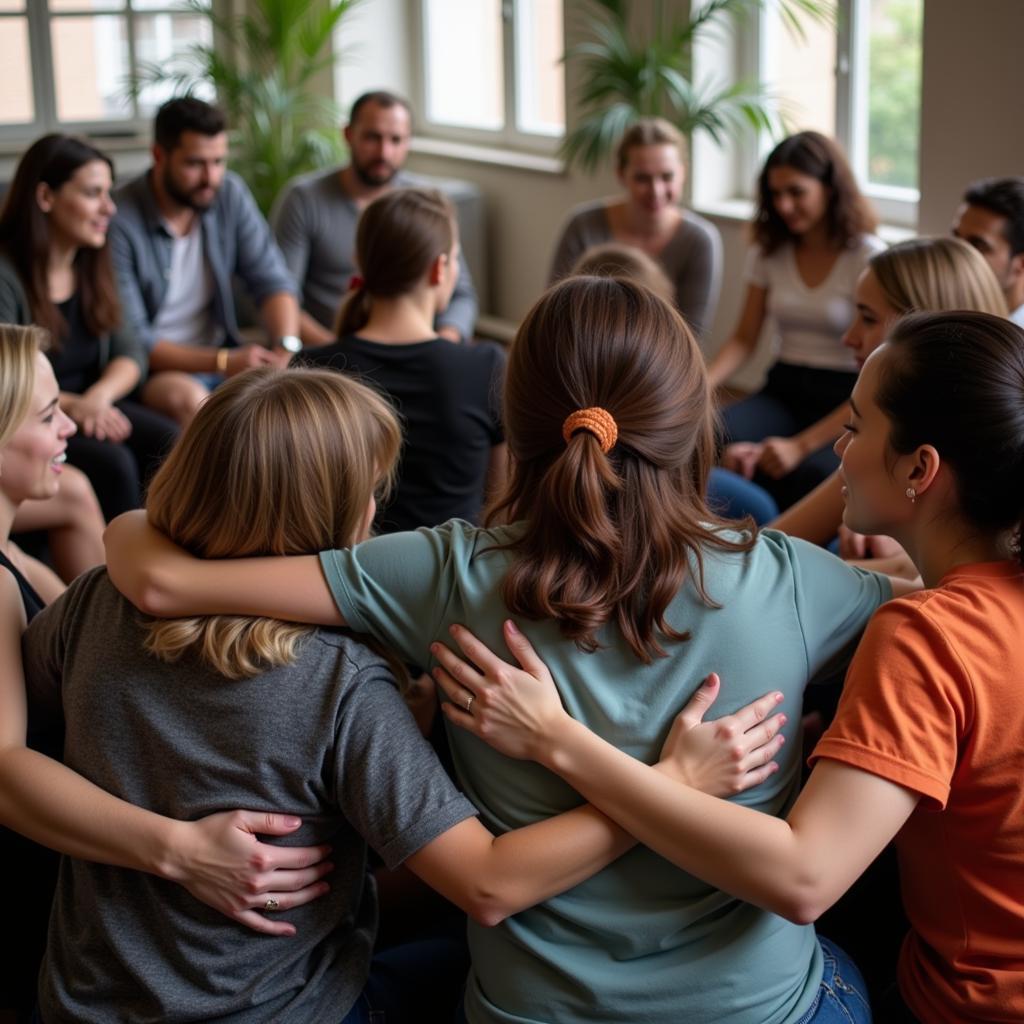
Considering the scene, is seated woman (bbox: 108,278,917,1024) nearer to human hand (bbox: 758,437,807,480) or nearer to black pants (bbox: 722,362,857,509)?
human hand (bbox: 758,437,807,480)

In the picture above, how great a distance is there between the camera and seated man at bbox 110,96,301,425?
383 cm

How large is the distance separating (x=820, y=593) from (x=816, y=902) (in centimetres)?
30

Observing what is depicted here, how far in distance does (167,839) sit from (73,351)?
7.93ft

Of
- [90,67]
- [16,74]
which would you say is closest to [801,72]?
[90,67]

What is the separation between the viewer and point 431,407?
8.24ft

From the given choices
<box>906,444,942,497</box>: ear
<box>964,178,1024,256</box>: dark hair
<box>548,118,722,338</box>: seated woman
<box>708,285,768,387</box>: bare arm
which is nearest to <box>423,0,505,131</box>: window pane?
<box>548,118,722,338</box>: seated woman

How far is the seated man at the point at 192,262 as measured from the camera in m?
3.83

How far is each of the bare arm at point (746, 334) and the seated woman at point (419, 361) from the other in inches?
51.2

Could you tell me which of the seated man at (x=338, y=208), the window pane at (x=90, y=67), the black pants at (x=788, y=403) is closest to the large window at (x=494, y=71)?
the window pane at (x=90, y=67)

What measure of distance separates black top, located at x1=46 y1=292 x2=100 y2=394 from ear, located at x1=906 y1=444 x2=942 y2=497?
260 cm

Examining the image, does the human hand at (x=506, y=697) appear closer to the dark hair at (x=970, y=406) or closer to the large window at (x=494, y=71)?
the dark hair at (x=970, y=406)

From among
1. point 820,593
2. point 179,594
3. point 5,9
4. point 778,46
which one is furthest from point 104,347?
point 5,9

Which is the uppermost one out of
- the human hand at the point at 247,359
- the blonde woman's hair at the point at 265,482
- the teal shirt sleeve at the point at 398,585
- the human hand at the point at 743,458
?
the blonde woman's hair at the point at 265,482

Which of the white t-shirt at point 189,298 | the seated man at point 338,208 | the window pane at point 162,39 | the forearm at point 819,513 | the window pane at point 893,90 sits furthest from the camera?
the window pane at point 162,39
